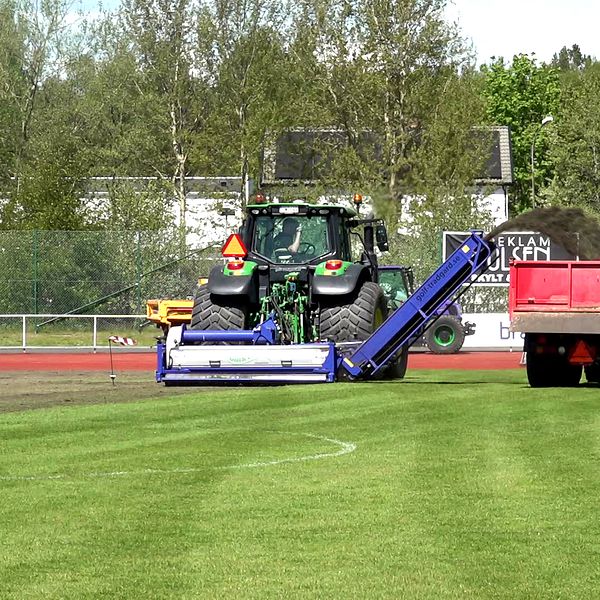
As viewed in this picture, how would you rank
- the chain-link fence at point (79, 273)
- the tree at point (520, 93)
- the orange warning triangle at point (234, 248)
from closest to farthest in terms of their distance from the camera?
the orange warning triangle at point (234, 248), the chain-link fence at point (79, 273), the tree at point (520, 93)

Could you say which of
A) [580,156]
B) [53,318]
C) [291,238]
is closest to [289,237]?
[291,238]

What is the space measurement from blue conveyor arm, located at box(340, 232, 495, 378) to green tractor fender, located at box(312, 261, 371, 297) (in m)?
0.72

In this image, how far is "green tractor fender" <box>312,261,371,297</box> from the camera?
21.2m

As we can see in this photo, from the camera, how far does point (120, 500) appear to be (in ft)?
32.8

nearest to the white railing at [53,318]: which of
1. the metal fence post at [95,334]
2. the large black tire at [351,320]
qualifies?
the metal fence post at [95,334]

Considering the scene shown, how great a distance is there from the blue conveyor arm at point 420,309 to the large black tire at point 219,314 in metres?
1.80

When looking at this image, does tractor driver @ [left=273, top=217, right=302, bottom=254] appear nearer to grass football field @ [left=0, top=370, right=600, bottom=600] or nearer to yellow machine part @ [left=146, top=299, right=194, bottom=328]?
grass football field @ [left=0, top=370, right=600, bottom=600]

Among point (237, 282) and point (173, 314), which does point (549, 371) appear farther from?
point (173, 314)

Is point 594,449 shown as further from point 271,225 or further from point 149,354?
point 149,354

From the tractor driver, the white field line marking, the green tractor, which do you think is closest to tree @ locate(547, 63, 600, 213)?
the tractor driver

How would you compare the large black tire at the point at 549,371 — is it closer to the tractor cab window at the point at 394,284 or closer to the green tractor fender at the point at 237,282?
the green tractor fender at the point at 237,282

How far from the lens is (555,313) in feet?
68.9

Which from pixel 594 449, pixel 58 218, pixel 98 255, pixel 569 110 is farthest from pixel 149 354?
pixel 569 110

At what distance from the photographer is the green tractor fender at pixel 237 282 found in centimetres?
2170
